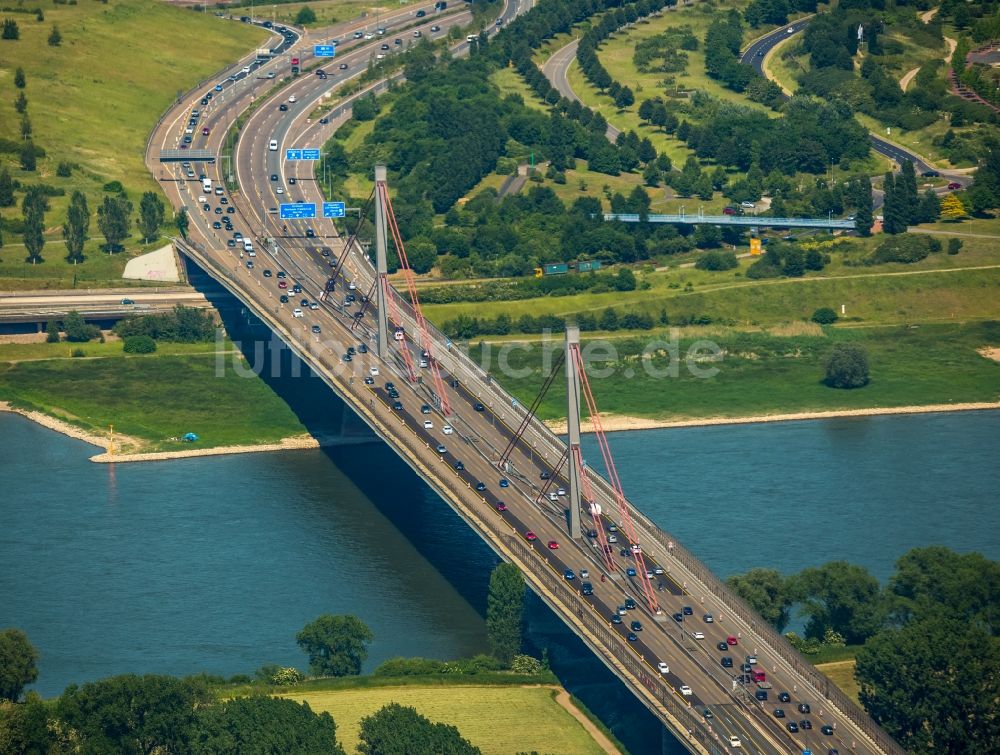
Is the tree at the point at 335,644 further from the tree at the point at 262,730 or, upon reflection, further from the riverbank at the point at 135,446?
the riverbank at the point at 135,446

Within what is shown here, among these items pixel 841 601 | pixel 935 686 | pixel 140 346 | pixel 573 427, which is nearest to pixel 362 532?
pixel 573 427

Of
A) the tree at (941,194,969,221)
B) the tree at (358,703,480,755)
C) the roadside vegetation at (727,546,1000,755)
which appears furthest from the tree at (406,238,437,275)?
the tree at (358,703,480,755)

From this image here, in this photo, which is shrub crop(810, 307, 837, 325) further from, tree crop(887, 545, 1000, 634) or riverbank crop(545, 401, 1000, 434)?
tree crop(887, 545, 1000, 634)

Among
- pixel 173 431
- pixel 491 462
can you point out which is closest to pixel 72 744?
pixel 491 462

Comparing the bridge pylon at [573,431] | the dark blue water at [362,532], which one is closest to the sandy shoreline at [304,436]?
the dark blue water at [362,532]

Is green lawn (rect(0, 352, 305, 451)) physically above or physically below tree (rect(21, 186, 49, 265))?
below

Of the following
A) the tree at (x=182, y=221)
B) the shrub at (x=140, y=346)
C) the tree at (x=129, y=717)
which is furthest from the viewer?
the tree at (x=182, y=221)
